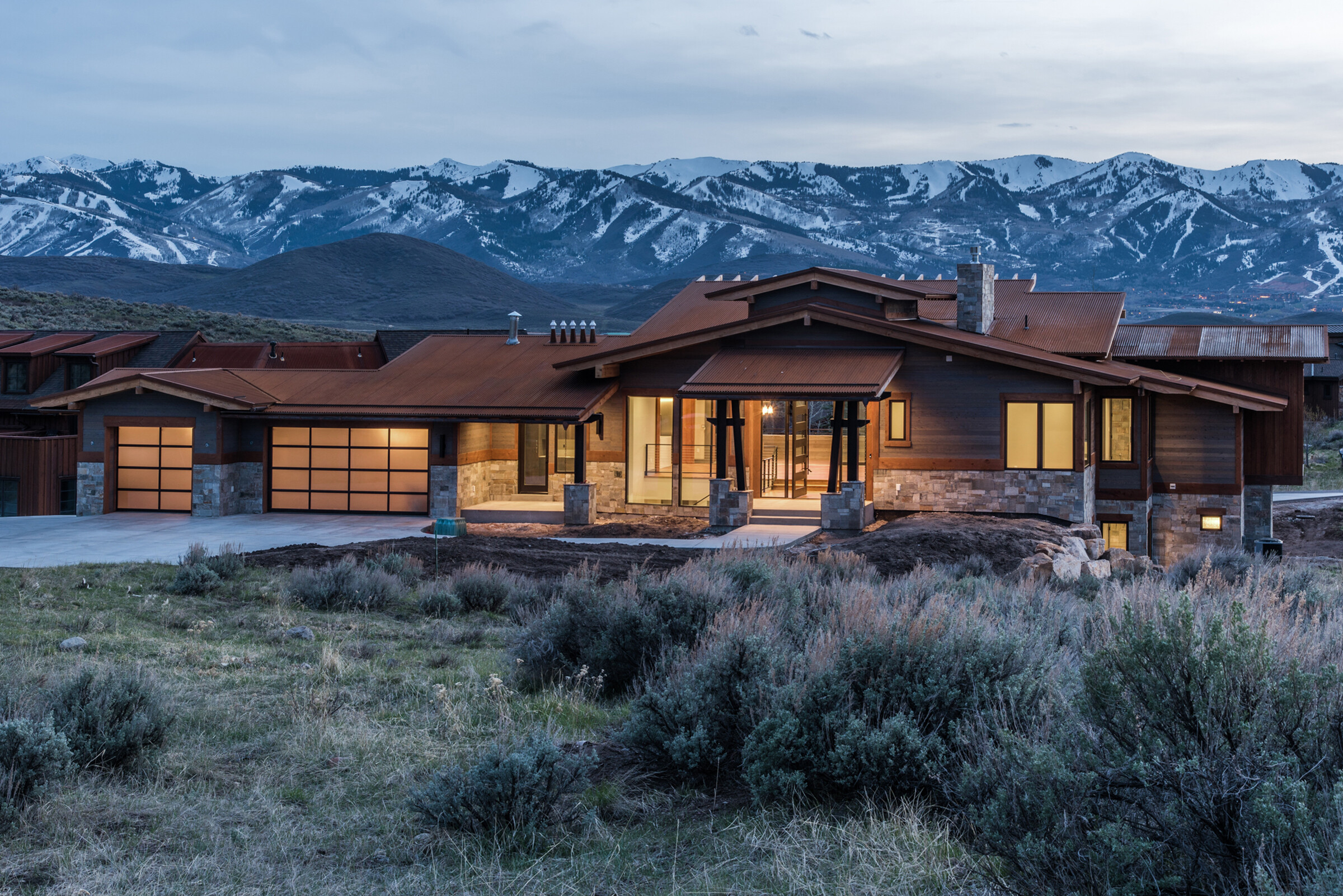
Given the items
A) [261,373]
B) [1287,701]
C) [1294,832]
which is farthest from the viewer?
[261,373]

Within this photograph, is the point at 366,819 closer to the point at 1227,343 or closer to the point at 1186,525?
the point at 1186,525

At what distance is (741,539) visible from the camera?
849 inches

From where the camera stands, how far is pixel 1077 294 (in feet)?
97.1

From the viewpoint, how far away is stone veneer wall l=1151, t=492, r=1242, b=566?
25.0 meters

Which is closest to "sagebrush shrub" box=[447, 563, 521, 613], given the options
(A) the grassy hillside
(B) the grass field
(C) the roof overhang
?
(B) the grass field

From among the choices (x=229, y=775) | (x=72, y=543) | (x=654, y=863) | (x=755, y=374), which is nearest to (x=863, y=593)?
(x=654, y=863)

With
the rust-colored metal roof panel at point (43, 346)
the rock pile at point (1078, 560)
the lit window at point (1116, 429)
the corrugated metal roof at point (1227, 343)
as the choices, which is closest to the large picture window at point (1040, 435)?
the rock pile at point (1078, 560)

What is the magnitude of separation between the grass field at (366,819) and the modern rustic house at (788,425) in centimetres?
1517

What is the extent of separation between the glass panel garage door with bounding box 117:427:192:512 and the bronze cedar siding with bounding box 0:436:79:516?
4.38 meters

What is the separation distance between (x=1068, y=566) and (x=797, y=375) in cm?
750

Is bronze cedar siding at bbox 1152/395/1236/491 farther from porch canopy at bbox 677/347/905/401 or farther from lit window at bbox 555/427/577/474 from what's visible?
lit window at bbox 555/427/577/474

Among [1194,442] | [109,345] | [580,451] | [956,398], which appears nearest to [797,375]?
[956,398]

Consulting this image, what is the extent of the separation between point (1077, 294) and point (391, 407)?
17.7m

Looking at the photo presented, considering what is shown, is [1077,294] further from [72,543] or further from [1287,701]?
[1287,701]
